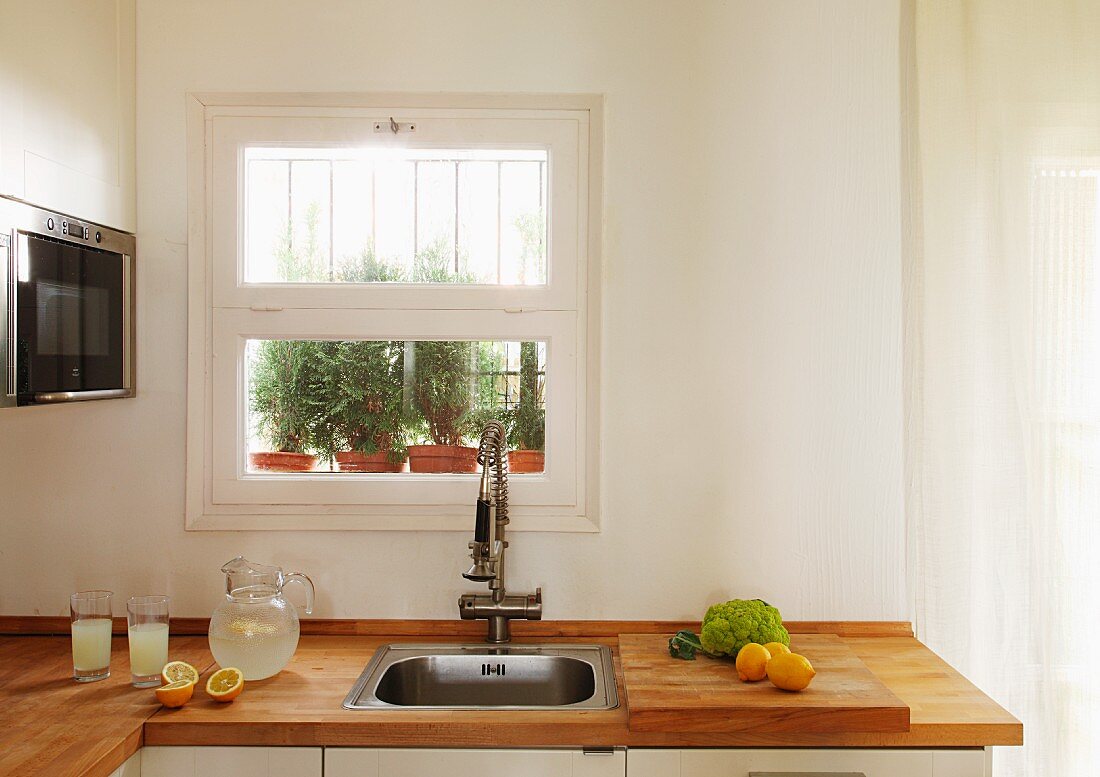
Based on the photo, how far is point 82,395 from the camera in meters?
1.80

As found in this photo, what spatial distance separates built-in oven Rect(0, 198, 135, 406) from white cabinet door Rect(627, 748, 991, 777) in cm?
132

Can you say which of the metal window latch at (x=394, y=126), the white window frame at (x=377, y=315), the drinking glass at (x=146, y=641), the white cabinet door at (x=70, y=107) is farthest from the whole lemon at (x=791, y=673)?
the white cabinet door at (x=70, y=107)

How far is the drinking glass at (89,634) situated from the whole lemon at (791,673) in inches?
52.2

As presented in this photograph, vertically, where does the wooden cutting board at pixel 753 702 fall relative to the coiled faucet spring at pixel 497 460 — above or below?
below

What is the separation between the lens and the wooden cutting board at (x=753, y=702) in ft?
5.08

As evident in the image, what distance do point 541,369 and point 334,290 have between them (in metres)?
0.54

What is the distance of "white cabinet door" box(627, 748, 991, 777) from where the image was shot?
1578 millimetres

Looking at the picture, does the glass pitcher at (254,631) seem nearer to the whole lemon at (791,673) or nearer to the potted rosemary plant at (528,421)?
the potted rosemary plant at (528,421)

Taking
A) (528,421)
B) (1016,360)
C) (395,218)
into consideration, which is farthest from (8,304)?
(1016,360)

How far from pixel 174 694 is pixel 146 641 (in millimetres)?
169

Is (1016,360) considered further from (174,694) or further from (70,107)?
(70,107)

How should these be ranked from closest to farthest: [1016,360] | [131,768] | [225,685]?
[131,768] → [225,685] → [1016,360]

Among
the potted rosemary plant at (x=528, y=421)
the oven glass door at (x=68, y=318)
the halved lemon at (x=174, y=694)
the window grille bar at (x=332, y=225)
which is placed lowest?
the halved lemon at (x=174, y=694)

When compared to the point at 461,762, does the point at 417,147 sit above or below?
above
